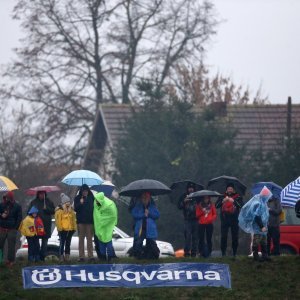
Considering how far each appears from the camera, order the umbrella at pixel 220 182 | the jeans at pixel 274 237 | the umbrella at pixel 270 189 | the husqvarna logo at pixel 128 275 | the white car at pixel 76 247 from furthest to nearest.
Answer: the white car at pixel 76 247 → the umbrella at pixel 220 182 → the umbrella at pixel 270 189 → the jeans at pixel 274 237 → the husqvarna logo at pixel 128 275

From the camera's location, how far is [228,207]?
2683 cm

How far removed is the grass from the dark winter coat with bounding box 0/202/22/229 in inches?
36.8

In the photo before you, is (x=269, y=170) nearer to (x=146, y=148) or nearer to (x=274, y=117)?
(x=146, y=148)

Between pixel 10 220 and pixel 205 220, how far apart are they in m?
4.24

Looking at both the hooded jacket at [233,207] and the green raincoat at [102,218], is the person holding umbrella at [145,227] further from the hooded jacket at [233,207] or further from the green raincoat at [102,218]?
the hooded jacket at [233,207]

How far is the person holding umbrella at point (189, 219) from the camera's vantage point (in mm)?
27250

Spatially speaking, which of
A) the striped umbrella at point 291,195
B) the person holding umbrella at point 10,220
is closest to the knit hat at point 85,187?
the person holding umbrella at point 10,220

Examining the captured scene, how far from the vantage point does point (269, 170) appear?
1702 inches

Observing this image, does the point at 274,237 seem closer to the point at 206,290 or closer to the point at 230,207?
the point at 230,207

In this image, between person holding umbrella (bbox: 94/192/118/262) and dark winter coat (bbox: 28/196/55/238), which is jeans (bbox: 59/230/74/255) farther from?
person holding umbrella (bbox: 94/192/118/262)

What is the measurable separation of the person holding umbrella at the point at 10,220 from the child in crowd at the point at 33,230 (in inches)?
7.6

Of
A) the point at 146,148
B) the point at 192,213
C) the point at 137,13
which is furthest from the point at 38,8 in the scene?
the point at 192,213

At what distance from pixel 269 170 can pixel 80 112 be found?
57.6ft

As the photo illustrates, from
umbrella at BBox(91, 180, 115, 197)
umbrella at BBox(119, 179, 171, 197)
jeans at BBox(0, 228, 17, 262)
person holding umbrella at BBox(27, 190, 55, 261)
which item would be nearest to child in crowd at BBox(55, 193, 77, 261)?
person holding umbrella at BBox(27, 190, 55, 261)
